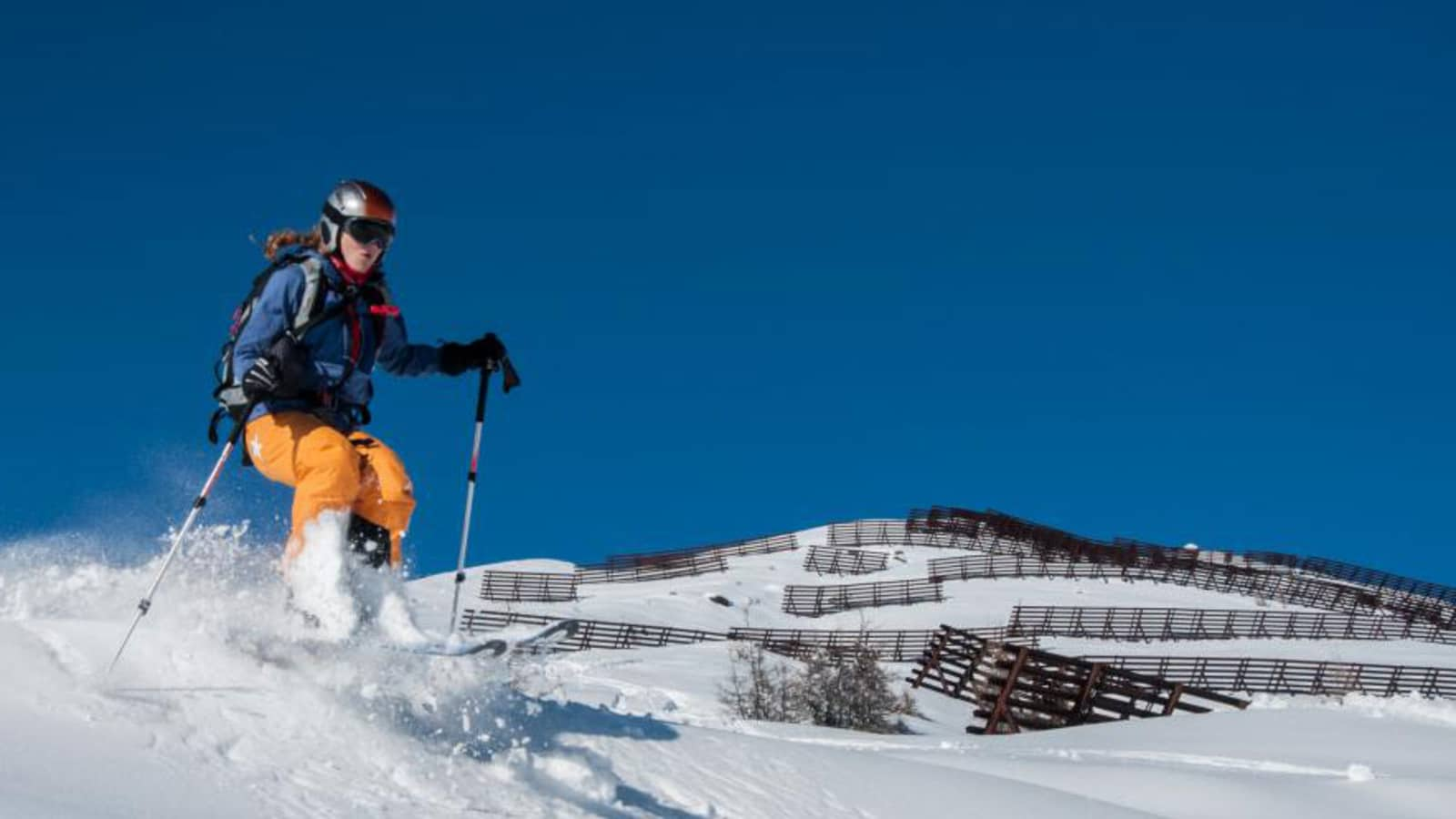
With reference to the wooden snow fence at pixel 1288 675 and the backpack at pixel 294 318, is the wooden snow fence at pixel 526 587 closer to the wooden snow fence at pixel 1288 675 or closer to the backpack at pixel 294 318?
the wooden snow fence at pixel 1288 675

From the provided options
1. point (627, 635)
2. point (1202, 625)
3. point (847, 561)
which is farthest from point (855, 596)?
point (627, 635)

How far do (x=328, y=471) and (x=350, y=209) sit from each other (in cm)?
115

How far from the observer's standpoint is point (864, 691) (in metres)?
14.9

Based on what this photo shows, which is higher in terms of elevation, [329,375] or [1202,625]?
[1202,625]

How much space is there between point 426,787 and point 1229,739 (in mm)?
7765

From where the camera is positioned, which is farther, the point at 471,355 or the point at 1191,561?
the point at 1191,561

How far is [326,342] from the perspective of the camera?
210 inches

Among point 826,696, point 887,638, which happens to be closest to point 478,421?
point 826,696

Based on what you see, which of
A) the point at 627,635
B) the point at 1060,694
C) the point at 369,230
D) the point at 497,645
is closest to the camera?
the point at 497,645

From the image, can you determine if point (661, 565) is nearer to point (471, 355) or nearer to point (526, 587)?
point (526, 587)

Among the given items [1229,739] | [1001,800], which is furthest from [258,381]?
[1229,739]

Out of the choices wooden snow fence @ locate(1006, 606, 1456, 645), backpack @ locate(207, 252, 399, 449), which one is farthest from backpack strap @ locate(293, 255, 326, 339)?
wooden snow fence @ locate(1006, 606, 1456, 645)

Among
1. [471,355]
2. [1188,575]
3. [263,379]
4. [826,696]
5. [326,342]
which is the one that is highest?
[1188,575]

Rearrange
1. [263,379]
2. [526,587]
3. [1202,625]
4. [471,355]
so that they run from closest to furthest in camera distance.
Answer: [263,379] < [471,355] < [1202,625] < [526,587]
